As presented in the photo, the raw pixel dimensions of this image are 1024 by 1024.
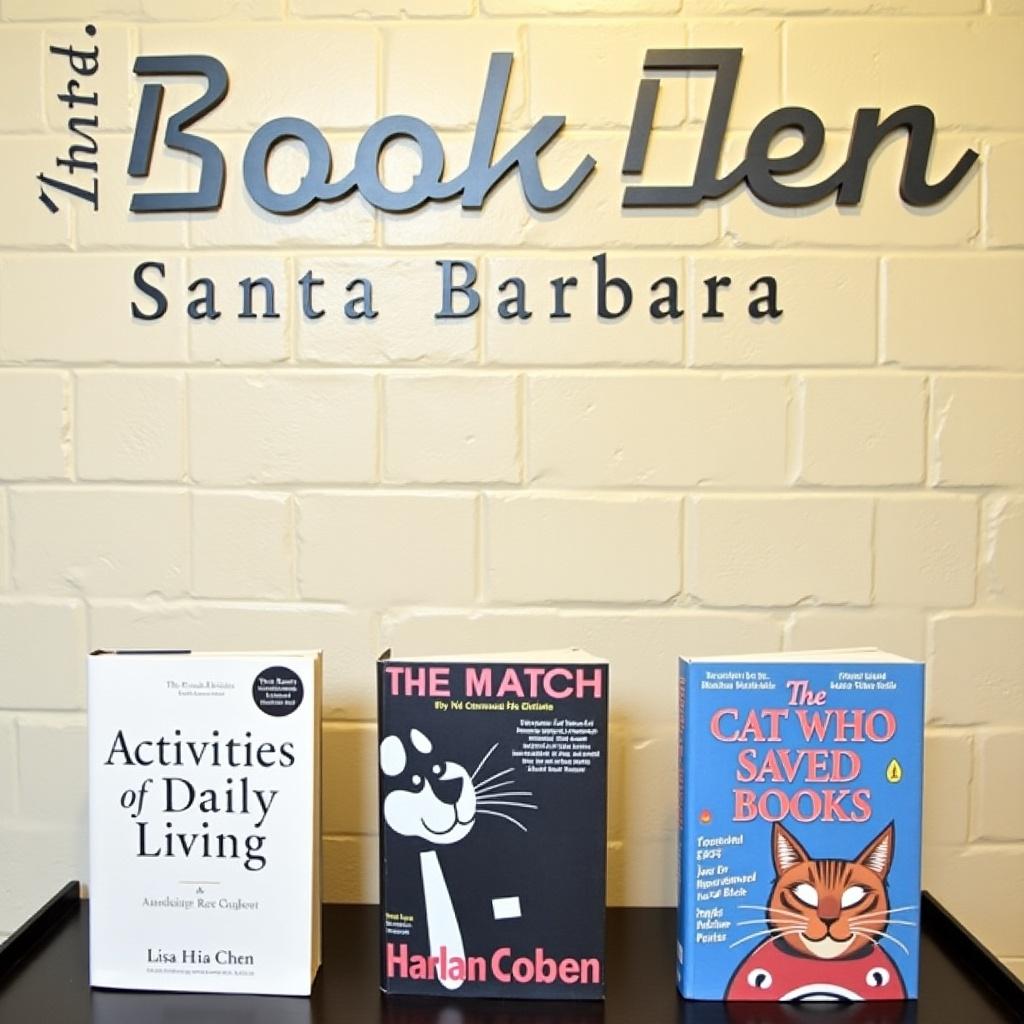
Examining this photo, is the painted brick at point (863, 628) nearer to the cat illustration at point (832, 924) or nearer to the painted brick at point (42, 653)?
the cat illustration at point (832, 924)

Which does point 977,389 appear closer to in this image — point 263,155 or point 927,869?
point 927,869

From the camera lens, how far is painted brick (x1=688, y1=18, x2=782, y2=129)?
110 centimetres

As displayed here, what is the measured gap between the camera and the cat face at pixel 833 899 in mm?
896

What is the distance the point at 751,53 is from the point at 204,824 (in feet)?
3.14

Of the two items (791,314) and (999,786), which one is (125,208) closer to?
(791,314)

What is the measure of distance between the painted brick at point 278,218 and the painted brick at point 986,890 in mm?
948

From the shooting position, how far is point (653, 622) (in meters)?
1.13

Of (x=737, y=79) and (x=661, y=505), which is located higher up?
(x=737, y=79)

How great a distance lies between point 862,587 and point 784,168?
460 millimetres

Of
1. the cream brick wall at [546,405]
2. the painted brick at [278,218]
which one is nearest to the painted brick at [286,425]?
the cream brick wall at [546,405]

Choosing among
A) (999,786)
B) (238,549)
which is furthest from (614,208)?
(999,786)

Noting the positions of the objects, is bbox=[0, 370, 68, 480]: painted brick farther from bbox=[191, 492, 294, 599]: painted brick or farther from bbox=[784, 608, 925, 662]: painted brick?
bbox=[784, 608, 925, 662]: painted brick

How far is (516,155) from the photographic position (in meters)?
1.10

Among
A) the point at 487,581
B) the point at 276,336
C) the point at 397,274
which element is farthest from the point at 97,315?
the point at 487,581
